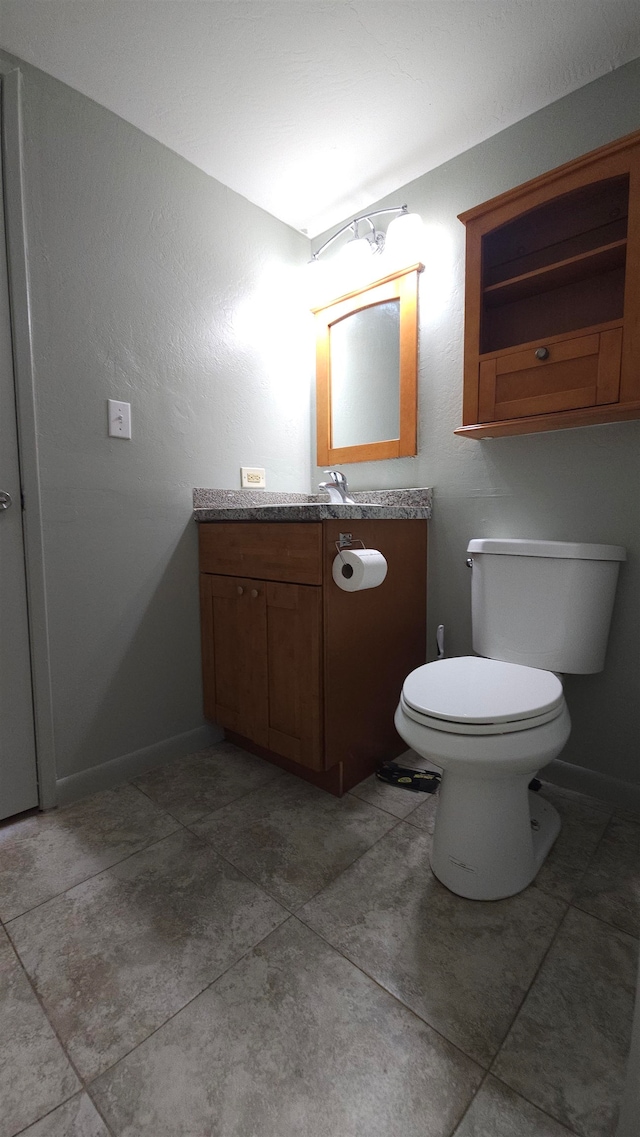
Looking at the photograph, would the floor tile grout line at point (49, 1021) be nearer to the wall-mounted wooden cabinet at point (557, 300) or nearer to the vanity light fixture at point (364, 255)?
the wall-mounted wooden cabinet at point (557, 300)

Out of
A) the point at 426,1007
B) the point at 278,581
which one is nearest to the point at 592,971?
the point at 426,1007

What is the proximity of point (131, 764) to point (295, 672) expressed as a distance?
672mm

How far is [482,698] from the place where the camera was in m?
1.06

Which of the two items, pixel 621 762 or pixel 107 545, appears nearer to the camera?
pixel 621 762

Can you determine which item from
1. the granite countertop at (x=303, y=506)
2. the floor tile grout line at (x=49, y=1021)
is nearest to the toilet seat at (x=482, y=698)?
the granite countertop at (x=303, y=506)

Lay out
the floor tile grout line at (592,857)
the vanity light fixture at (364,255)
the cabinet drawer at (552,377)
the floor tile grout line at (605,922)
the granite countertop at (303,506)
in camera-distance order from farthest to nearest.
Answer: the vanity light fixture at (364,255), the granite countertop at (303,506), the cabinet drawer at (552,377), the floor tile grout line at (592,857), the floor tile grout line at (605,922)

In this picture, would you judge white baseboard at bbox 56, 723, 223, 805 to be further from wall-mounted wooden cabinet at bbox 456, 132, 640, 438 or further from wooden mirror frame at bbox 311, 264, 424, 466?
wall-mounted wooden cabinet at bbox 456, 132, 640, 438

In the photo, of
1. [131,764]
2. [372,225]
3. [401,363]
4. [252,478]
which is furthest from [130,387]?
[131,764]

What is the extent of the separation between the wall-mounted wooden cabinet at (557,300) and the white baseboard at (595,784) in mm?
1034

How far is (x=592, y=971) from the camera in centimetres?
90

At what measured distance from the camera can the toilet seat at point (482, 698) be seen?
98cm

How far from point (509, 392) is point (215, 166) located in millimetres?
1307

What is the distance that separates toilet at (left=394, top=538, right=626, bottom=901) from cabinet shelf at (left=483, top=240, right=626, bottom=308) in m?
0.75

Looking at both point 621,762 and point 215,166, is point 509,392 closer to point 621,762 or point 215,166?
point 621,762
